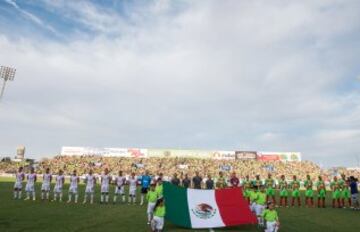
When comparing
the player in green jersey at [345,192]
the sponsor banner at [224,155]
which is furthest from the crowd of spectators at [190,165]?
the player in green jersey at [345,192]

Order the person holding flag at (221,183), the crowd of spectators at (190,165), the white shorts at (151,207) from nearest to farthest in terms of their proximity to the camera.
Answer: the white shorts at (151,207) < the person holding flag at (221,183) < the crowd of spectators at (190,165)

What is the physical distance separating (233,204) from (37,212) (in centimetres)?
1023

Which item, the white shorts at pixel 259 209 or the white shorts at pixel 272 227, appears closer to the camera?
the white shorts at pixel 272 227

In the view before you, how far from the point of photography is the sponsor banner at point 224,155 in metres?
80.9

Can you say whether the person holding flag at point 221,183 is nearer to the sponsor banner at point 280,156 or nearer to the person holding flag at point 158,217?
the person holding flag at point 158,217

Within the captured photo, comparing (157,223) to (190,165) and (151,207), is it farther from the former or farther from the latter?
(190,165)

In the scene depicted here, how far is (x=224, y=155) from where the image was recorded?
8131 cm

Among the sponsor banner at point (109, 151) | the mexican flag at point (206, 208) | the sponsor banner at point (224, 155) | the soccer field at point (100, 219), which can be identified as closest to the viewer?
the soccer field at point (100, 219)

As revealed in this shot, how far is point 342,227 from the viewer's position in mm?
16562

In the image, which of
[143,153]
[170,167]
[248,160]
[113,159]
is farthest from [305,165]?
[113,159]

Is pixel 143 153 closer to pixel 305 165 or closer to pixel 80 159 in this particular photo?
pixel 80 159

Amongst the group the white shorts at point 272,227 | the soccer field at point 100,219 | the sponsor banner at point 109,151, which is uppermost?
the sponsor banner at point 109,151

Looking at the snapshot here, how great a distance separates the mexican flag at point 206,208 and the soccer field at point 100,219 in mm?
460

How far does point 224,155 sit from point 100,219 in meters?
65.9
